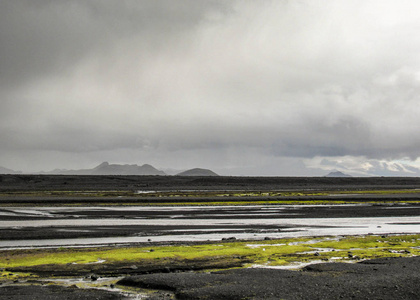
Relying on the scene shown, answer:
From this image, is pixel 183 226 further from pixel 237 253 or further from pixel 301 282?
pixel 301 282

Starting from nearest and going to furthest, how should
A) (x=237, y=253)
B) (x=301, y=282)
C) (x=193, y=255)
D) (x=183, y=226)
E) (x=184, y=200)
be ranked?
(x=301, y=282) < (x=193, y=255) < (x=237, y=253) < (x=183, y=226) < (x=184, y=200)

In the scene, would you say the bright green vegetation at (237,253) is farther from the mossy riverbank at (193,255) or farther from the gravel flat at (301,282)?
the gravel flat at (301,282)

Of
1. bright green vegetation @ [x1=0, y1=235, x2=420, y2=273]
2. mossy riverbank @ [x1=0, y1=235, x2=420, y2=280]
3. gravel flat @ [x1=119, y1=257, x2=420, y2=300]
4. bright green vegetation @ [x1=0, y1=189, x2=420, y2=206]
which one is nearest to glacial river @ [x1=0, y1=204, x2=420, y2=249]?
bright green vegetation @ [x1=0, y1=235, x2=420, y2=273]

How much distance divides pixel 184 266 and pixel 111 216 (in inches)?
1049

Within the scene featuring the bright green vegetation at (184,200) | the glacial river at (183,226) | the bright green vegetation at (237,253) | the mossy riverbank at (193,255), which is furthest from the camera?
the bright green vegetation at (184,200)

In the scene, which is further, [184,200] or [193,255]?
[184,200]

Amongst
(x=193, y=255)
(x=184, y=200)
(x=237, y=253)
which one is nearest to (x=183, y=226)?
(x=237, y=253)

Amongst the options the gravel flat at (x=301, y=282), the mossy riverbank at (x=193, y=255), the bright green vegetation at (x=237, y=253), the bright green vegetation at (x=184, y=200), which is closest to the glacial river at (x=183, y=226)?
the bright green vegetation at (x=237, y=253)

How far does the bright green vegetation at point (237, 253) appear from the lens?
1994cm

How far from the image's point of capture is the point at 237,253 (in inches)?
853

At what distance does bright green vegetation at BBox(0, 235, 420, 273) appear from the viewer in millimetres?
19938

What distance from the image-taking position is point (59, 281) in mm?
16281

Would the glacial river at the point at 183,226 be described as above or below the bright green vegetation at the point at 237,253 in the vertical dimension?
below

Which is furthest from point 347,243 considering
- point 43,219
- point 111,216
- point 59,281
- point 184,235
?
point 43,219
